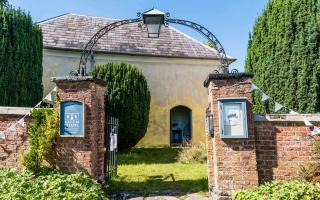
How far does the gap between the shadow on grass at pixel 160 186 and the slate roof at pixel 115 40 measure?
878 cm

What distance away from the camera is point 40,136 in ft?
20.2

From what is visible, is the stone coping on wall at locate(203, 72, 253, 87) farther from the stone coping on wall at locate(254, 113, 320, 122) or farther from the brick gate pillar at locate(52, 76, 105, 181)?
the brick gate pillar at locate(52, 76, 105, 181)

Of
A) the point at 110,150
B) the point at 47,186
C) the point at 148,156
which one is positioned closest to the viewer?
the point at 47,186

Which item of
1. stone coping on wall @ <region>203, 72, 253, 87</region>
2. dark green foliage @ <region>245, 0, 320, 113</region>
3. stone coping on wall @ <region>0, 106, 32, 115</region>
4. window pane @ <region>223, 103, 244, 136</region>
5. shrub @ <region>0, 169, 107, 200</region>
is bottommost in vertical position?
shrub @ <region>0, 169, 107, 200</region>

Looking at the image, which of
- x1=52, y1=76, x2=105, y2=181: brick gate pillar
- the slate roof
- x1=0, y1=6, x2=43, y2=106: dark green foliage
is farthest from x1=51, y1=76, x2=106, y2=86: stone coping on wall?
the slate roof

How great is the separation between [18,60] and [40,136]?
5888mm

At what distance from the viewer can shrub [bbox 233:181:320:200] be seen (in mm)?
4754

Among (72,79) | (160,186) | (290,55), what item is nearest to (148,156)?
(160,186)

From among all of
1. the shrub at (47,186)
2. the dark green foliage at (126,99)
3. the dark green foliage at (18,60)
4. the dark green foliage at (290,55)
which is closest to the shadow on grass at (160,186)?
the shrub at (47,186)

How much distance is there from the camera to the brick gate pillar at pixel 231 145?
228 inches

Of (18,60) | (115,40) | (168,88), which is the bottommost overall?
(168,88)

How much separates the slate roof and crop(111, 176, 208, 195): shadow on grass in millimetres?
8781

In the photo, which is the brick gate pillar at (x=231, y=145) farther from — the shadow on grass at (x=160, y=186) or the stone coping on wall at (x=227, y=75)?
the shadow on grass at (x=160, y=186)

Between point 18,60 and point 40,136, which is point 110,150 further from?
point 18,60
